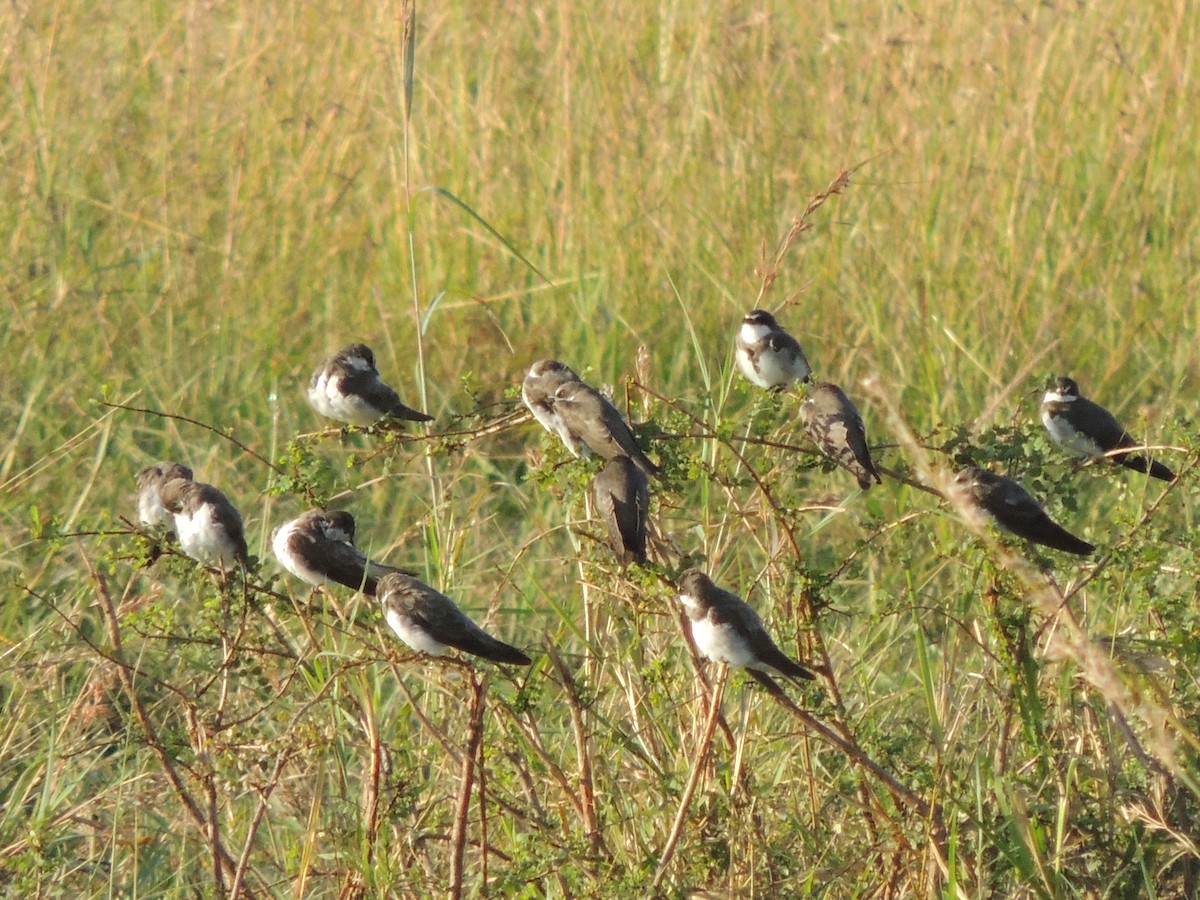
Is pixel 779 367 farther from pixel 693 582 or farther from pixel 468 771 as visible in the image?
pixel 468 771

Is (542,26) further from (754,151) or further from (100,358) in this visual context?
(100,358)

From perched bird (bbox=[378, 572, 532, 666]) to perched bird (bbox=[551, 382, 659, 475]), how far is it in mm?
414

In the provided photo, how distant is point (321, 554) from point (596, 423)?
618 mm

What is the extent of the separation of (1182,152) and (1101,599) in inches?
138

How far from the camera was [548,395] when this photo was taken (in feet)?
13.0

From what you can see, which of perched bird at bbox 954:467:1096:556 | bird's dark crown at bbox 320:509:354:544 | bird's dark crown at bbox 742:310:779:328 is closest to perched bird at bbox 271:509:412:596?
bird's dark crown at bbox 320:509:354:544

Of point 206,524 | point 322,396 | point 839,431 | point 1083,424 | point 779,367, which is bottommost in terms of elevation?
point 322,396

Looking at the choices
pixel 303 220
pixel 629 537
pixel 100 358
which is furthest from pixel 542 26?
pixel 629 537

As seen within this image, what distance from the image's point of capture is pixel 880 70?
742 cm

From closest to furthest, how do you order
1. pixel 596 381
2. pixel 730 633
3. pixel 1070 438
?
pixel 730 633
pixel 1070 438
pixel 596 381

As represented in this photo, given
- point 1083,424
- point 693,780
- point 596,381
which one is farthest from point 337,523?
point 596,381

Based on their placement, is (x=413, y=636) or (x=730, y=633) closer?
(x=730, y=633)

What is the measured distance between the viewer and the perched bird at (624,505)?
3182 mm

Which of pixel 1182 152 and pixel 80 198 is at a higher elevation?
pixel 1182 152
